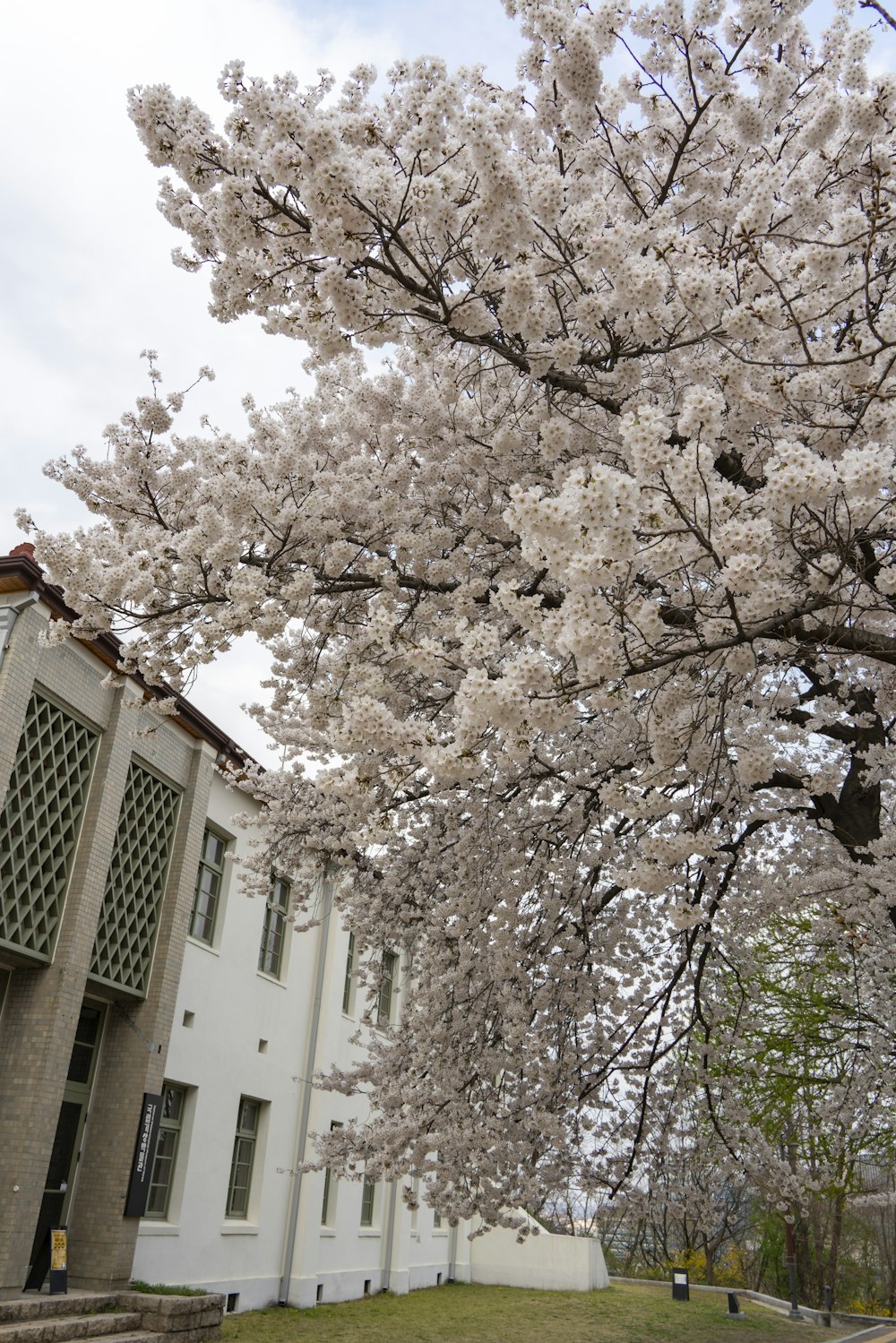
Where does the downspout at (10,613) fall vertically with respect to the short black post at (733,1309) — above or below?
above

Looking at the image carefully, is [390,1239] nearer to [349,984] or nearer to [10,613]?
[349,984]

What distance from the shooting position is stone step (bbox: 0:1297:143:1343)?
7508 mm

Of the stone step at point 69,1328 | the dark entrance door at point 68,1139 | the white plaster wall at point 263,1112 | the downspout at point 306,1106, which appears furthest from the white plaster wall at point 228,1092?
the stone step at point 69,1328

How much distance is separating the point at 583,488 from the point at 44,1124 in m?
8.46

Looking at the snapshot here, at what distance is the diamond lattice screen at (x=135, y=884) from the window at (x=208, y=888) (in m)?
0.97

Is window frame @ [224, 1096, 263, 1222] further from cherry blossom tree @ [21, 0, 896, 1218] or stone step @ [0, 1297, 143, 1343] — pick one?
cherry blossom tree @ [21, 0, 896, 1218]

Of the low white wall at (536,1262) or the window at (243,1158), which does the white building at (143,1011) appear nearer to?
the window at (243,1158)

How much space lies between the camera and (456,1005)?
9016 millimetres

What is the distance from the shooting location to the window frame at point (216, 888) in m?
12.6

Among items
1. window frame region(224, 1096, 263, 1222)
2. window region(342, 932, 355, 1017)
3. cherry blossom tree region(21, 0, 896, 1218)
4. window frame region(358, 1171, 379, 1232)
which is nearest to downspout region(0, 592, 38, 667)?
cherry blossom tree region(21, 0, 896, 1218)

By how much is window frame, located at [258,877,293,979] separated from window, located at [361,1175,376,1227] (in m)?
5.51

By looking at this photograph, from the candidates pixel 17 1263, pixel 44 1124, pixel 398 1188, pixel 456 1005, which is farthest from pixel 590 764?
pixel 398 1188

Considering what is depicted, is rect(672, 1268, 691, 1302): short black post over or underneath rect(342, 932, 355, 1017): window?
underneath

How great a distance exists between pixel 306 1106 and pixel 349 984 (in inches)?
115
